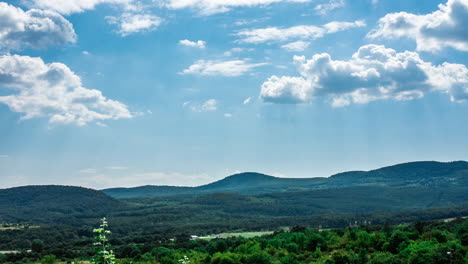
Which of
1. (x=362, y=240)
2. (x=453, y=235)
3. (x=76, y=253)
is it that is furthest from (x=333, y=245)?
(x=76, y=253)

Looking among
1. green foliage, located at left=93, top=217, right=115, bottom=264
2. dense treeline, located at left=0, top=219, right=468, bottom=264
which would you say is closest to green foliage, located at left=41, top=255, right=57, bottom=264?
dense treeline, located at left=0, top=219, right=468, bottom=264

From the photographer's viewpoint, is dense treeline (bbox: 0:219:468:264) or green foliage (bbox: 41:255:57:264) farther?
green foliage (bbox: 41:255:57:264)

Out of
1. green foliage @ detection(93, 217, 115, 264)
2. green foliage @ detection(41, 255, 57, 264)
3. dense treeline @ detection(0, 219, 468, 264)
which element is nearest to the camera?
green foliage @ detection(93, 217, 115, 264)

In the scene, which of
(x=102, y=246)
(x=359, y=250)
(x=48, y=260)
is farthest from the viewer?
(x=48, y=260)

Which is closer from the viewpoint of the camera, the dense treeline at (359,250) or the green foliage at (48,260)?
the dense treeline at (359,250)

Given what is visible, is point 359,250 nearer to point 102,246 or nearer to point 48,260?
point 102,246

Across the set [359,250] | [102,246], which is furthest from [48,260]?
[102,246]

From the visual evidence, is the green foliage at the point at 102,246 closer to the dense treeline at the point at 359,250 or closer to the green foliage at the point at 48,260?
the dense treeline at the point at 359,250

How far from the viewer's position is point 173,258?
4555 inches

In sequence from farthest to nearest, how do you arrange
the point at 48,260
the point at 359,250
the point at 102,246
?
1. the point at 48,260
2. the point at 359,250
3. the point at 102,246

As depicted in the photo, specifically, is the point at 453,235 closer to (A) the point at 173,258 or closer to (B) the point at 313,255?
(B) the point at 313,255

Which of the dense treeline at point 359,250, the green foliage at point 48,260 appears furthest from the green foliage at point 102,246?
the green foliage at point 48,260

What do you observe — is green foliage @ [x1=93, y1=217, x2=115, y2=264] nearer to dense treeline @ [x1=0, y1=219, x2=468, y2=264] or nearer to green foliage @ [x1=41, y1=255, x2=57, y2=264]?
dense treeline @ [x1=0, y1=219, x2=468, y2=264]

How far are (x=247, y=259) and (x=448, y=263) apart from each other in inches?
1756
